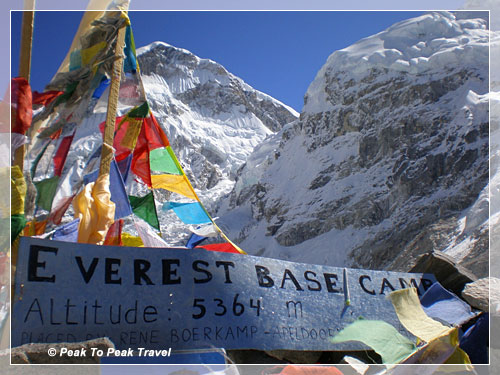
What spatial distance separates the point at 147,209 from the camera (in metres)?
7.84

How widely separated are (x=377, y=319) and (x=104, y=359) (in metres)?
2.00

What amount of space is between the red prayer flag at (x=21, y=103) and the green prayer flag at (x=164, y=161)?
113 inches

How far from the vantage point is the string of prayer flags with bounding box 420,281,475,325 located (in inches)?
157

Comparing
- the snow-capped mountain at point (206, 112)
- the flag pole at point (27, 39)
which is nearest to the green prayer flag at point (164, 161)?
the flag pole at point (27, 39)

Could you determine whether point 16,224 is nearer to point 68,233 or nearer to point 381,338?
point 68,233

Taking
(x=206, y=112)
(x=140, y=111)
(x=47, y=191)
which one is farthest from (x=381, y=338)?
(x=206, y=112)

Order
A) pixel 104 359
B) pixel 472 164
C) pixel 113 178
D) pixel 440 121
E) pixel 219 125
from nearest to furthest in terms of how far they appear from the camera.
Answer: pixel 104 359, pixel 113 178, pixel 472 164, pixel 440 121, pixel 219 125

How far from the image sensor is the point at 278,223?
51.4 metres

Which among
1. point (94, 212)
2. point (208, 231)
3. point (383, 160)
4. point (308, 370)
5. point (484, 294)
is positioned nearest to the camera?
point (308, 370)

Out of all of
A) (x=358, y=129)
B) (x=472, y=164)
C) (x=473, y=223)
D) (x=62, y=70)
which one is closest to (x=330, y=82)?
(x=358, y=129)

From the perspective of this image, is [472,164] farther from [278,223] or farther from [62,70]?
[62,70]

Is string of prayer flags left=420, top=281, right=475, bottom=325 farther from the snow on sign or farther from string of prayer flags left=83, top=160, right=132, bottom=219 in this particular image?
string of prayer flags left=83, top=160, right=132, bottom=219

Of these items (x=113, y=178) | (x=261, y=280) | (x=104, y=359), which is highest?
(x=113, y=178)

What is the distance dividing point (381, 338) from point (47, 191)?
4345mm
